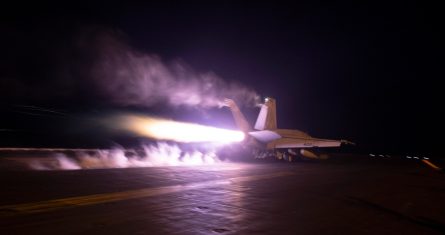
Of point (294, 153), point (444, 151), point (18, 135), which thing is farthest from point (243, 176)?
point (444, 151)

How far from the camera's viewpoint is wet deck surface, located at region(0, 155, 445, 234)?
10.2 metres

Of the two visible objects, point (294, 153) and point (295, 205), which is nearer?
point (295, 205)

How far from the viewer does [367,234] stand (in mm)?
10219

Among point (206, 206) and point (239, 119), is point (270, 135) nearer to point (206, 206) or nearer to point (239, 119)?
point (239, 119)

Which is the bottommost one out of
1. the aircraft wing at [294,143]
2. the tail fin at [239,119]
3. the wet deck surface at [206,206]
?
the wet deck surface at [206,206]

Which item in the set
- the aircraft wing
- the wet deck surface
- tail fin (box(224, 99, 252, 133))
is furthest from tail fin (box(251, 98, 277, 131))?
the wet deck surface

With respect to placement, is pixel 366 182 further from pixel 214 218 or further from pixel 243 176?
pixel 214 218

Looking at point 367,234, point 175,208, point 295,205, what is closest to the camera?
point 367,234

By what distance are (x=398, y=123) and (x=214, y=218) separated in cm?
9780

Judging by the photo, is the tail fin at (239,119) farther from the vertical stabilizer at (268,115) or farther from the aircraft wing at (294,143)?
the aircraft wing at (294,143)

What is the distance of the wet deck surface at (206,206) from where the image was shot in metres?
10.2

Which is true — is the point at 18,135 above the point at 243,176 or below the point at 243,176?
above

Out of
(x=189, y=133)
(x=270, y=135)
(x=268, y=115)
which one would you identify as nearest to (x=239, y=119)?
(x=268, y=115)

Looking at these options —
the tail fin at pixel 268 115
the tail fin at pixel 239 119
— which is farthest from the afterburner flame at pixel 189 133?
the tail fin at pixel 268 115
